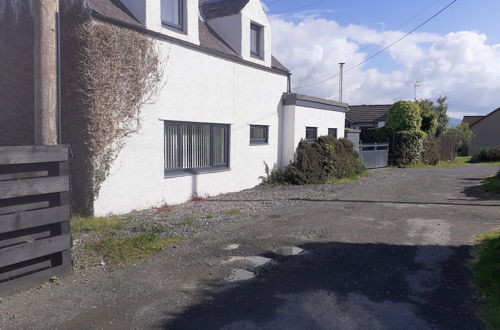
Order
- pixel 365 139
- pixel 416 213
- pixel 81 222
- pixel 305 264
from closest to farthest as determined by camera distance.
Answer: pixel 305 264 < pixel 81 222 < pixel 416 213 < pixel 365 139

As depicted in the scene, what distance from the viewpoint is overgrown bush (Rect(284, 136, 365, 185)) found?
14578mm

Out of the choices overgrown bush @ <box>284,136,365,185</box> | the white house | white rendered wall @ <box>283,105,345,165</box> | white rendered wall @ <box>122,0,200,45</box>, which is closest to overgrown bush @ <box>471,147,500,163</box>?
overgrown bush @ <box>284,136,365,185</box>

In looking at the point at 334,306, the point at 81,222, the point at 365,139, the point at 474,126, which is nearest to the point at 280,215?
the point at 81,222

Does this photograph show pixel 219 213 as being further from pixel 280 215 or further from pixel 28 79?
pixel 28 79

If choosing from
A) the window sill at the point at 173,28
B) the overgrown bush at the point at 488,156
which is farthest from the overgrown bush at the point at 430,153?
the window sill at the point at 173,28

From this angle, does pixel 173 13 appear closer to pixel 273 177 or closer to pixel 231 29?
pixel 231 29

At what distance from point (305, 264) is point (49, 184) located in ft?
11.7

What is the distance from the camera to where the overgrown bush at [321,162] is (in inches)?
574

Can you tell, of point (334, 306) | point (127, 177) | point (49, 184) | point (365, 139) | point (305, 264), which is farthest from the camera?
point (365, 139)

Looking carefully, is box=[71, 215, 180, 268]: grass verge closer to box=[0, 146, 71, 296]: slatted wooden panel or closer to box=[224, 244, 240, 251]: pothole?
box=[0, 146, 71, 296]: slatted wooden panel

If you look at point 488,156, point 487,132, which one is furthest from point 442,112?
point 487,132

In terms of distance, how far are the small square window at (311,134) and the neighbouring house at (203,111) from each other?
0.26m

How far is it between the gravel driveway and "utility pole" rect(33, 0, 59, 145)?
2.00m

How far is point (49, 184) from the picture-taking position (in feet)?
16.0
